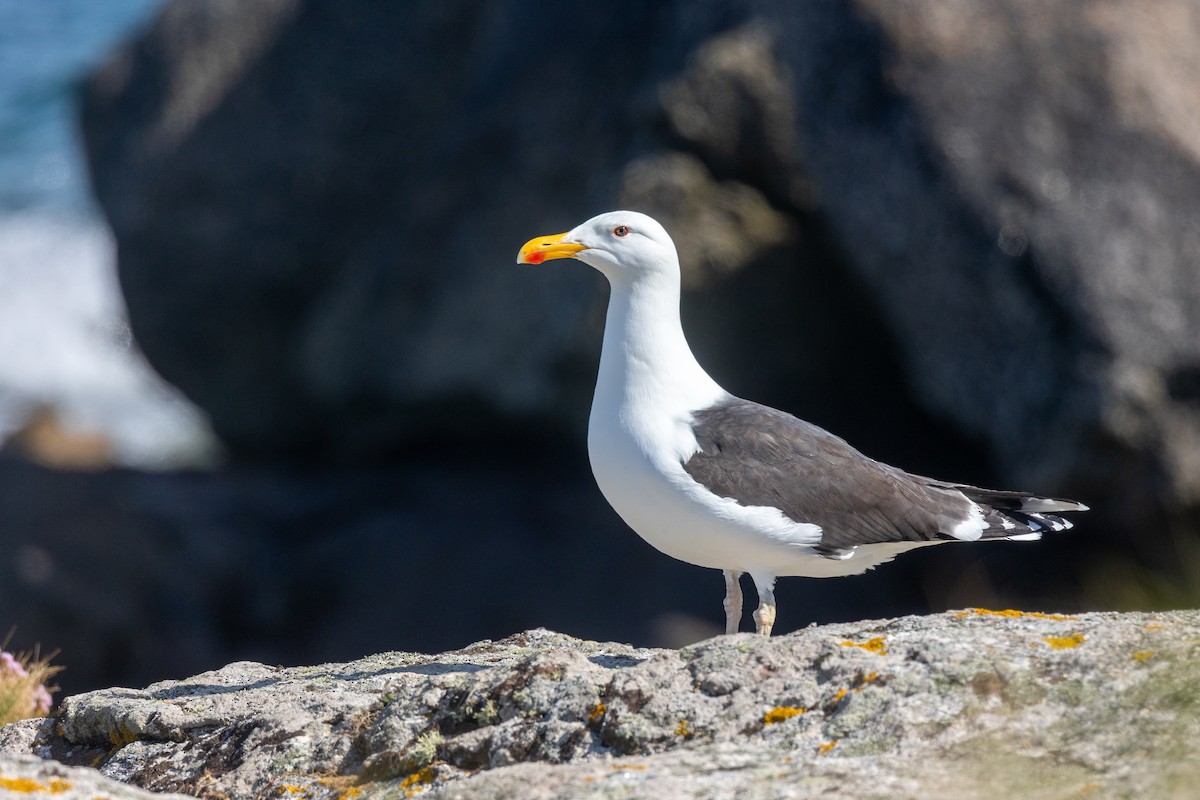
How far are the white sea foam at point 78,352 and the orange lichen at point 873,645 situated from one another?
570 inches

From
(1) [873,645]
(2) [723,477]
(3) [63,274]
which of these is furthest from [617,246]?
(3) [63,274]

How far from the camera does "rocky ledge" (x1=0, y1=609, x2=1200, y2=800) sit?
11.0 ft

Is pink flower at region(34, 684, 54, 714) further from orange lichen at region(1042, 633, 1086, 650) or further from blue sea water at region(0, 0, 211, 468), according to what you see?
blue sea water at region(0, 0, 211, 468)

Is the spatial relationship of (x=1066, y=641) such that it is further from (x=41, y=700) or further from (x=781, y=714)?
(x=41, y=700)

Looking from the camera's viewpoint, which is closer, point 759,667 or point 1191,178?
point 759,667

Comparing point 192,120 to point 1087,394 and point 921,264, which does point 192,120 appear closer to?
point 921,264

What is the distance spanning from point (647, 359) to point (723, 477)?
2.20ft

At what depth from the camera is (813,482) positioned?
17.9 feet

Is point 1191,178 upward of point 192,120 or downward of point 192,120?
downward

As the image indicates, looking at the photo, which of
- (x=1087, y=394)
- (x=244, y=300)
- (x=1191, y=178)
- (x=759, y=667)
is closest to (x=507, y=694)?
(x=759, y=667)

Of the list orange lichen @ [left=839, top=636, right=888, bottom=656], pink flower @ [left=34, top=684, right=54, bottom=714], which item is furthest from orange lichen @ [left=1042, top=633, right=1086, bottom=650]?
pink flower @ [left=34, top=684, right=54, bottom=714]

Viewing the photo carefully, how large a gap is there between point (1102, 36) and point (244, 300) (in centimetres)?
883

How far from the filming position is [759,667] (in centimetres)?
405

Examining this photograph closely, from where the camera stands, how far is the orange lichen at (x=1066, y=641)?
3938mm
